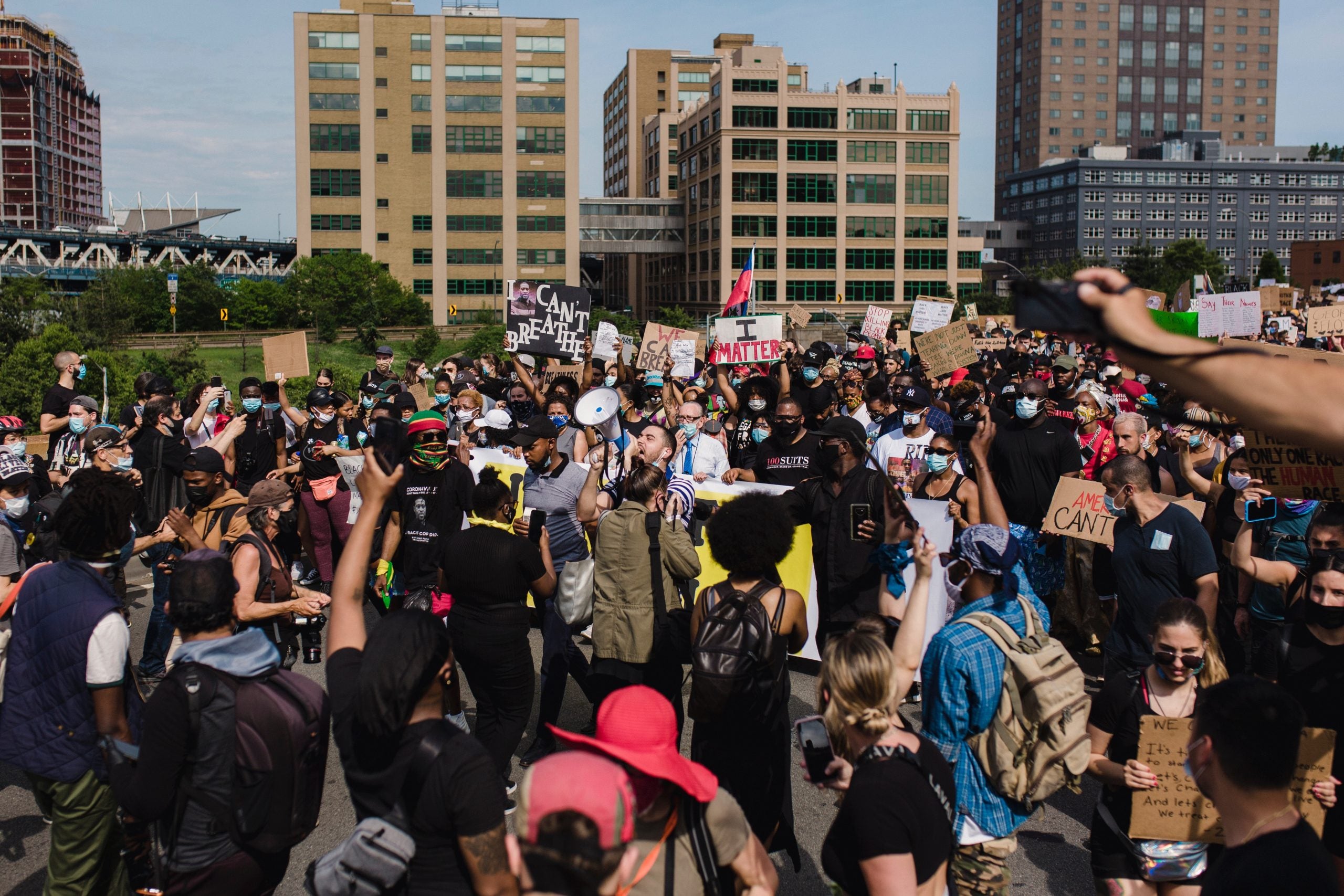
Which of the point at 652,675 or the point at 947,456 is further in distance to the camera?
the point at 947,456

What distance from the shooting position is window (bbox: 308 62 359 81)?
8931 cm

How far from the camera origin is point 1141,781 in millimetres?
3725

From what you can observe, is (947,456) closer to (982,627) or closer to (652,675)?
(652,675)

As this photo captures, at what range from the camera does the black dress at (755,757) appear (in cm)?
429

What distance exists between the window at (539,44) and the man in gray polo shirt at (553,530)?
90596 mm

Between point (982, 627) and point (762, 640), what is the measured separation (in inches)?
36.4

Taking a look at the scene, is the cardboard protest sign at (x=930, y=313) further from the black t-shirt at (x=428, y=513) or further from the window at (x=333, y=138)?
the window at (x=333, y=138)

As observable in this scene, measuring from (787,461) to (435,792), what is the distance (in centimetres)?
546

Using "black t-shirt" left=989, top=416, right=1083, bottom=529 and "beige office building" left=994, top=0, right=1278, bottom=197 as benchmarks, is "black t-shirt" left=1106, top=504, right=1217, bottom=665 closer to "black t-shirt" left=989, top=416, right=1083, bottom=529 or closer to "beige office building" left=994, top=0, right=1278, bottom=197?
"black t-shirt" left=989, top=416, right=1083, bottom=529

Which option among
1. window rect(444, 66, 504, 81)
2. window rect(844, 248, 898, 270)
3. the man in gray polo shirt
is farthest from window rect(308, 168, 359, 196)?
the man in gray polo shirt

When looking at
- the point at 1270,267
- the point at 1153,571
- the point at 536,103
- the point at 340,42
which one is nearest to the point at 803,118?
the point at 536,103

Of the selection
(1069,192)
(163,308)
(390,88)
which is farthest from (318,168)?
(1069,192)

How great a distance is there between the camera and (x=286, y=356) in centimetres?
1230

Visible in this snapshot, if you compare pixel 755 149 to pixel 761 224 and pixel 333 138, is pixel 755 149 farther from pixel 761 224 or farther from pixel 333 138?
pixel 333 138
